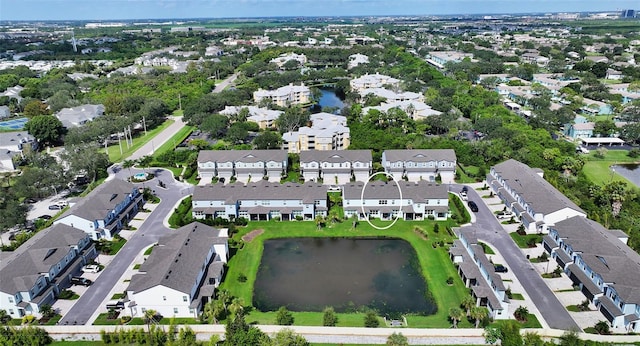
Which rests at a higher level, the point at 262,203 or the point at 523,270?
the point at 262,203

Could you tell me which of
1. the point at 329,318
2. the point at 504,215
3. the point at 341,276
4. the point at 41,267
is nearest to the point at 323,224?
the point at 341,276

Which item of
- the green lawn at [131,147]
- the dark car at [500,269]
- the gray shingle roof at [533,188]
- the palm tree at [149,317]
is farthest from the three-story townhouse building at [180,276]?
the green lawn at [131,147]

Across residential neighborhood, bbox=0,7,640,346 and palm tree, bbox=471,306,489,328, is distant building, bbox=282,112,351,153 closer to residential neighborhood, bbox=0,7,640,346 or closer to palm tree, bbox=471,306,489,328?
residential neighborhood, bbox=0,7,640,346

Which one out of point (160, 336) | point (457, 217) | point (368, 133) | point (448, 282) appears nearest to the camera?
point (160, 336)

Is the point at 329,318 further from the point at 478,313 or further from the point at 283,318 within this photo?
the point at 478,313

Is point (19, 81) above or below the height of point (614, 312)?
above

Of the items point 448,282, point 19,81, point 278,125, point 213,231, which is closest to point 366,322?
point 448,282

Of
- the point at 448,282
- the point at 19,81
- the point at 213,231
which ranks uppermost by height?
the point at 19,81

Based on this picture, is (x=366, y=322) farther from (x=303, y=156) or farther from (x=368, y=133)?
(x=368, y=133)
